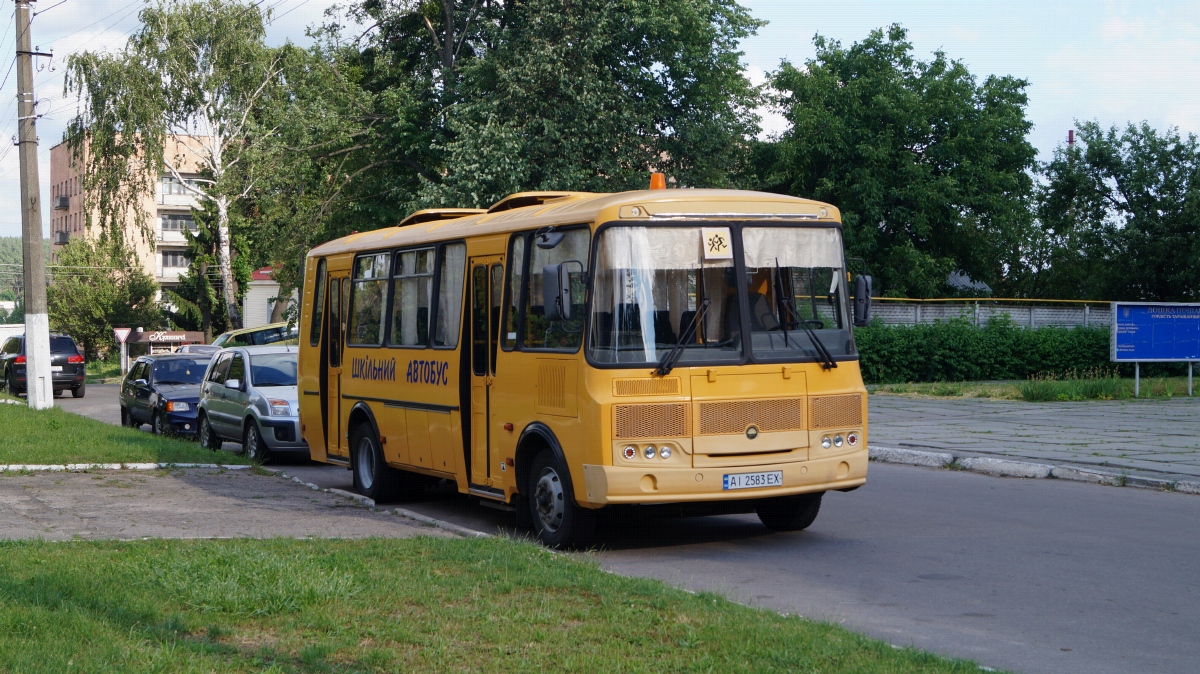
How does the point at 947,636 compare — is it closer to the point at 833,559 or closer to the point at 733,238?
the point at 833,559

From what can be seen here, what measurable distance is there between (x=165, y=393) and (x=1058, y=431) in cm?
1494

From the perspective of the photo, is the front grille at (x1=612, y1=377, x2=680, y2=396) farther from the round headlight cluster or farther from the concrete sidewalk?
the concrete sidewalk

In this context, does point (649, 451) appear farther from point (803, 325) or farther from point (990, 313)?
point (990, 313)

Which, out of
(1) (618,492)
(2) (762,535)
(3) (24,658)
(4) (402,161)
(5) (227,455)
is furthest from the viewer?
(4) (402,161)

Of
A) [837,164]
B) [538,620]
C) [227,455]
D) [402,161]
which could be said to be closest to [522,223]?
[538,620]

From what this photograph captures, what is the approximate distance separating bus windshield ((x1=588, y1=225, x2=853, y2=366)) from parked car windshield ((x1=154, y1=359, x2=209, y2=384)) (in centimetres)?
1570

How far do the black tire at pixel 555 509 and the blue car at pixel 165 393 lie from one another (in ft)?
43.7

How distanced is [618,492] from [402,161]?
98.0 feet

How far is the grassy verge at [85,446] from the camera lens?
1564cm

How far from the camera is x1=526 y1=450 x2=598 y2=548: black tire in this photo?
938cm

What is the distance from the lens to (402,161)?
37500mm

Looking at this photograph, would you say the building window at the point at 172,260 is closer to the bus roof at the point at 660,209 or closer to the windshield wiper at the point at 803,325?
the bus roof at the point at 660,209

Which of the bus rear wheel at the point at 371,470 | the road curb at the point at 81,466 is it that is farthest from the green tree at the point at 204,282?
the bus rear wheel at the point at 371,470

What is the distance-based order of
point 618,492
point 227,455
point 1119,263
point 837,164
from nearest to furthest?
point 618,492 → point 227,455 → point 1119,263 → point 837,164
